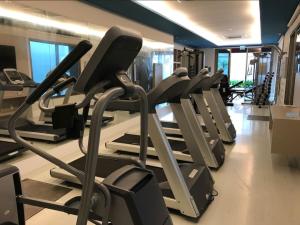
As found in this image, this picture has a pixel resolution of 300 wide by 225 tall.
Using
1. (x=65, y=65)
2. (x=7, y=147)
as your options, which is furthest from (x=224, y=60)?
(x=65, y=65)

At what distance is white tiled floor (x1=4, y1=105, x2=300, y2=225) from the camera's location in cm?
227

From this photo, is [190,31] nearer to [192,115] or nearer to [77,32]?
[77,32]

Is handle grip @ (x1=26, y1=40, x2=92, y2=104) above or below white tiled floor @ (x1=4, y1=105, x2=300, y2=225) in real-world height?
above

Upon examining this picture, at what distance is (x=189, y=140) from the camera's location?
2.81 metres

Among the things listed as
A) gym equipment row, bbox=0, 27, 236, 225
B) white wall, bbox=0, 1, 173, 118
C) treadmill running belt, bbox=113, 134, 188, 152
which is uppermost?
white wall, bbox=0, 1, 173, 118

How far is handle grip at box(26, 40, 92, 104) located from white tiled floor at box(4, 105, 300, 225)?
1402mm

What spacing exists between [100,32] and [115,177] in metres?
4.42

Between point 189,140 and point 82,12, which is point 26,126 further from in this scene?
point 189,140

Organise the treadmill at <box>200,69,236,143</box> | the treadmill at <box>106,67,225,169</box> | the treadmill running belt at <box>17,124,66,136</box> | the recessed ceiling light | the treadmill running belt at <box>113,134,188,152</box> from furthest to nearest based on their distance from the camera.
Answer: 1. the recessed ceiling light
2. the treadmill at <box>200,69,236,143</box>
3. the treadmill running belt at <box>17,124,66,136</box>
4. the treadmill running belt at <box>113,134,188,152</box>
5. the treadmill at <box>106,67,225,169</box>

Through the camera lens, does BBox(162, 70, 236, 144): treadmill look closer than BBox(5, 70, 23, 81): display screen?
No

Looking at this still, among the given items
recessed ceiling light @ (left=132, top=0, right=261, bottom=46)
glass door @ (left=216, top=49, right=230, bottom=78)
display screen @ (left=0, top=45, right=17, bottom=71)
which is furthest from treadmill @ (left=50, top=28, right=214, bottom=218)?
glass door @ (left=216, top=49, right=230, bottom=78)

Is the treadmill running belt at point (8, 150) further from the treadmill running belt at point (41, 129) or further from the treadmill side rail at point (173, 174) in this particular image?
the treadmill side rail at point (173, 174)

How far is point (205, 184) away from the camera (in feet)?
8.44

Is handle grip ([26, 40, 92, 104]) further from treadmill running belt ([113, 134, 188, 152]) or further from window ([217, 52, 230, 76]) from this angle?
window ([217, 52, 230, 76])
